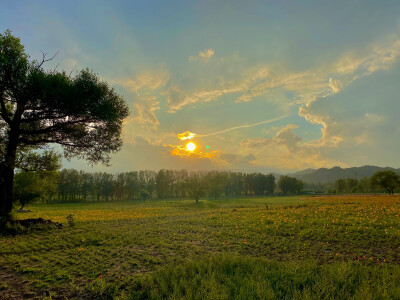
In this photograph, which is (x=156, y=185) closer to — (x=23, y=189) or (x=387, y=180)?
(x=23, y=189)

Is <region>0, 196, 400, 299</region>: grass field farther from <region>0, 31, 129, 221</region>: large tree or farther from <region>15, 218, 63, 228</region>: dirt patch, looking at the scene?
<region>0, 31, 129, 221</region>: large tree

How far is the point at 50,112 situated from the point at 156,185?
12869 cm

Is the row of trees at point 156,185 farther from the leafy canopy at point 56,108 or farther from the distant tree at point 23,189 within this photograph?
the leafy canopy at point 56,108

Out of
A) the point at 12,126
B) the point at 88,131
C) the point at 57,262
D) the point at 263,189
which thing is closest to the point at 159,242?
the point at 57,262

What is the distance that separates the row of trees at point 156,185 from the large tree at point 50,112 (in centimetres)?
5760

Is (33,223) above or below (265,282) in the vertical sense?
below

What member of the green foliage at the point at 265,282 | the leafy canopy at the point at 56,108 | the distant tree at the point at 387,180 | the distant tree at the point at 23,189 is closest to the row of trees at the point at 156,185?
the distant tree at the point at 23,189

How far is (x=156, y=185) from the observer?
141 meters

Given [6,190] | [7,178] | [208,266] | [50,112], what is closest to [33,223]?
[6,190]

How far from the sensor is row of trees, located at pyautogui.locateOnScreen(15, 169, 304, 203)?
10112cm

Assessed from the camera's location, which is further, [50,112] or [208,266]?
[50,112]

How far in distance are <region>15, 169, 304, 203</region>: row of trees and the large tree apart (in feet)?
189

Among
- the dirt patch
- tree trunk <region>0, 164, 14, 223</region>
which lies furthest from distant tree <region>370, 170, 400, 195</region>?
tree trunk <region>0, 164, 14, 223</region>

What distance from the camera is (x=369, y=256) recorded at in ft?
30.8
